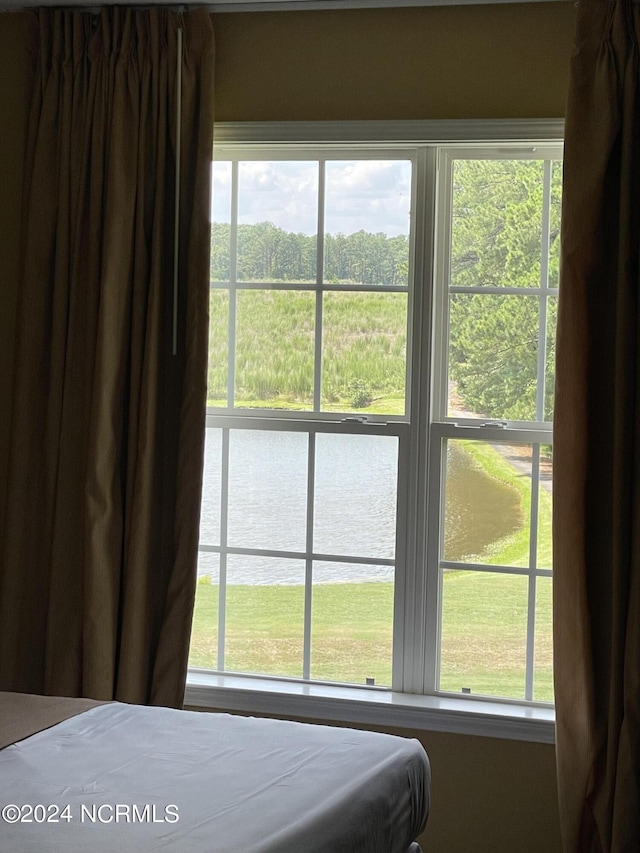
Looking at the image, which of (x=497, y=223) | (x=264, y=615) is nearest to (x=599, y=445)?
(x=497, y=223)

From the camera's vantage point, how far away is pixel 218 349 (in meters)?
3.47

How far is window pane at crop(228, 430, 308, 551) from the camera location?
3.40m

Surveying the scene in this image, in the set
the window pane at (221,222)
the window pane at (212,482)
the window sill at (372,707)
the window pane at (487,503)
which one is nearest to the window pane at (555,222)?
the window pane at (487,503)

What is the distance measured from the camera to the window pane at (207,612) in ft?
11.4

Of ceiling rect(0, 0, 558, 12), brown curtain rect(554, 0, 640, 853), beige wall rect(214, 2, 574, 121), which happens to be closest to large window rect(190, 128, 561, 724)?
beige wall rect(214, 2, 574, 121)

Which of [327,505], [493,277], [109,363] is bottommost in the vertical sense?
[327,505]

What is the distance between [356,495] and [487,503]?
44 centimetres

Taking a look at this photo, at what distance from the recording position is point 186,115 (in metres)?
3.22

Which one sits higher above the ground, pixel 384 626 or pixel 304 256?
pixel 304 256

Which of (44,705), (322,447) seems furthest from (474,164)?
(44,705)

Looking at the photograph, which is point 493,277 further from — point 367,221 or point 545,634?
point 545,634

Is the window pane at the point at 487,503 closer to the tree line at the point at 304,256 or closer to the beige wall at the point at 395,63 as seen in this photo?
the tree line at the point at 304,256

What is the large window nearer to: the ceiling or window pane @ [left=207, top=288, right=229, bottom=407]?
window pane @ [left=207, top=288, right=229, bottom=407]

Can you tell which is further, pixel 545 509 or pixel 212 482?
pixel 212 482
